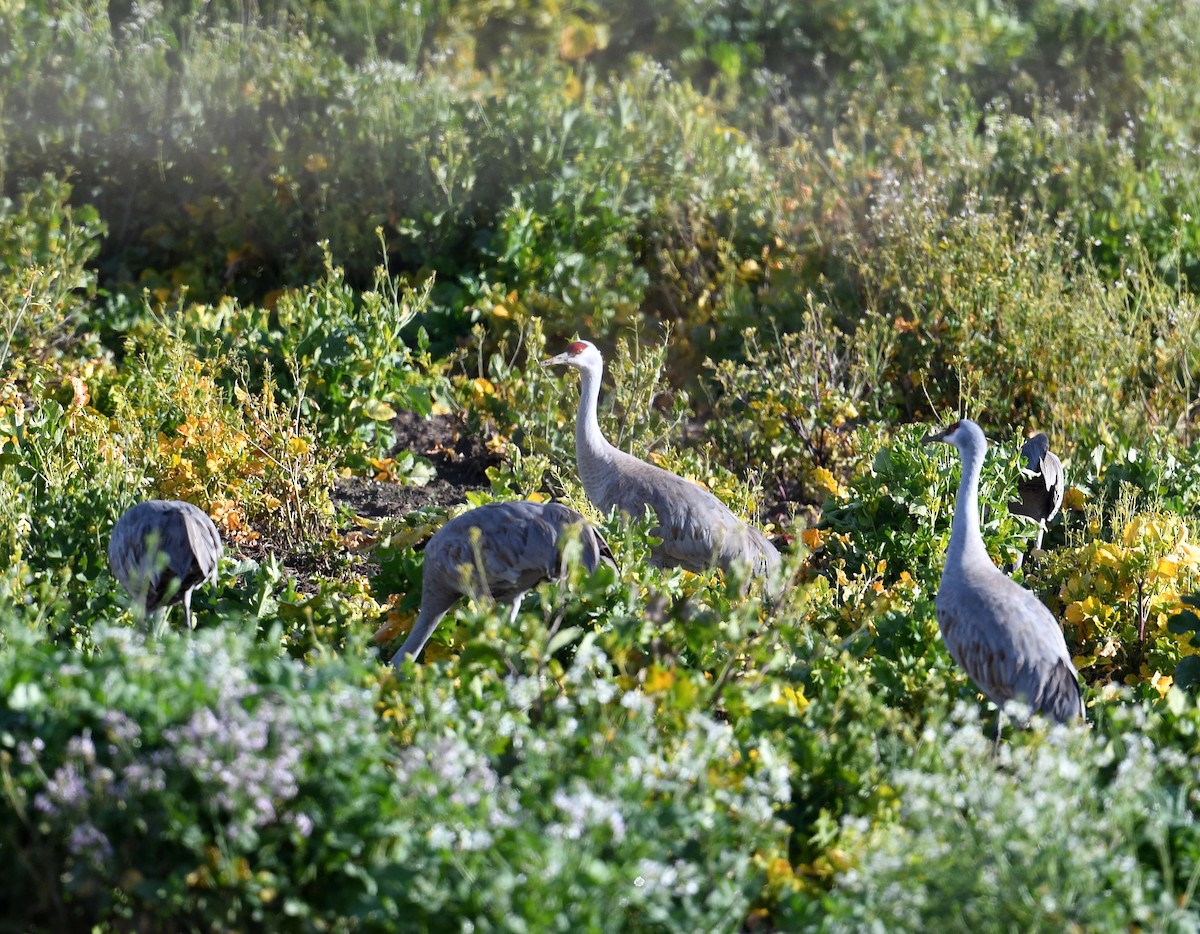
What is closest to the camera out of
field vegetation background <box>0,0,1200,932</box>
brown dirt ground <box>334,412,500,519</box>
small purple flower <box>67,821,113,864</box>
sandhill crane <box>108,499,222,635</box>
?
small purple flower <box>67,821,113,864</box>

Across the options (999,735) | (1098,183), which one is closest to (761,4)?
(1098,183)

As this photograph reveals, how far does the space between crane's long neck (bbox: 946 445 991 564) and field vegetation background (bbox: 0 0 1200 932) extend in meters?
0.26

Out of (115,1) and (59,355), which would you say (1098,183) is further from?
(115,1)

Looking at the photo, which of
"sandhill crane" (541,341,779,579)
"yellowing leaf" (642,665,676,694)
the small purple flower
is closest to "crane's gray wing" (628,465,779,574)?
"sandhill crane" (541,341,779,579)

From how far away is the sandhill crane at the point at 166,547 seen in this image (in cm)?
459

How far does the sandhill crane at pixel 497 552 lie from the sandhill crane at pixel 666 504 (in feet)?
2.27

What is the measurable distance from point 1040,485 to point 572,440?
6.70ft

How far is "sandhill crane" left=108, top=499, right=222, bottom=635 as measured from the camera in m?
4.59

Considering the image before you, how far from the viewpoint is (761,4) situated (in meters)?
12.7

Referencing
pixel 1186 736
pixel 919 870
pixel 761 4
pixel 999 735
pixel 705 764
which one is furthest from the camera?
pixel 761 4

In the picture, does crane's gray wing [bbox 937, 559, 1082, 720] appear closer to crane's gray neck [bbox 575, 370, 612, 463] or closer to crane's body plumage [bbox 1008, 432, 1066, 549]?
crane's body plumage [bbox 1008, 432, 1066, 549]

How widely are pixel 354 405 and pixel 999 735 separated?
338 cm

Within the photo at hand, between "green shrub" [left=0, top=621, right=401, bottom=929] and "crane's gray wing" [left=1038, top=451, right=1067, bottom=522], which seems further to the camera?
"crane's gray wing" [left=1038, top=451, right=1067, bottom=522]

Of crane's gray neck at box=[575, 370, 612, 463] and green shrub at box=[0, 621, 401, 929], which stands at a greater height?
green shrub at box=[0, 621, 401, 929]
